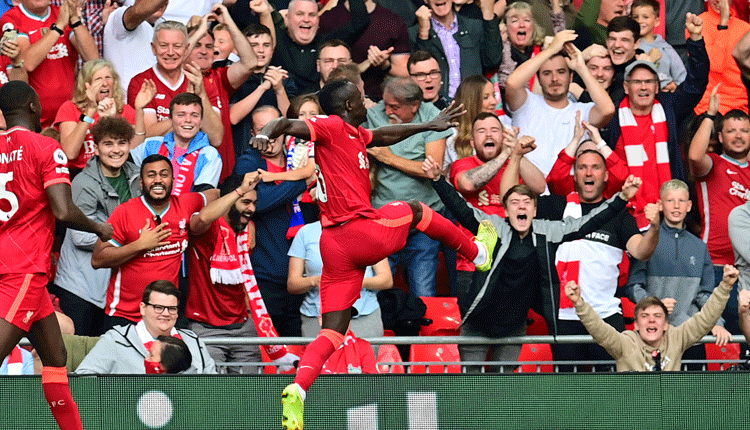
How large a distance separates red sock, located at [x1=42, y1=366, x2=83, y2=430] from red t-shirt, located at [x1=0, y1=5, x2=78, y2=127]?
3.85 meters

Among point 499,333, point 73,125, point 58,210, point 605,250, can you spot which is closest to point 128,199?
point 73,125

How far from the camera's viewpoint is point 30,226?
6.66 m

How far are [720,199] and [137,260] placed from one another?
518cm

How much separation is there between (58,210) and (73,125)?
281 centimetres

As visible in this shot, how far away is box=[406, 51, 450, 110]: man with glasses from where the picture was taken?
10.1m

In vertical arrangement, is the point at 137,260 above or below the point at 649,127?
below

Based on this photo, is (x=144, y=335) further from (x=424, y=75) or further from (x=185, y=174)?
(x=424, y=75)

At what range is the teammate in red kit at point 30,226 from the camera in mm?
6523

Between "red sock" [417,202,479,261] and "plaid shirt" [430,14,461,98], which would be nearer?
"red sock" [417,202,479,261]

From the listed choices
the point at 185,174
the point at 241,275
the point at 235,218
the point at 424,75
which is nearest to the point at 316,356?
the point at 241,275

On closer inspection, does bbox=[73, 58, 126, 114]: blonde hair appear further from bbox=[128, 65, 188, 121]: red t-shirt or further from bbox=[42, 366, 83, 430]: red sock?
bbox=[42, 366, 83, 430]: red sock

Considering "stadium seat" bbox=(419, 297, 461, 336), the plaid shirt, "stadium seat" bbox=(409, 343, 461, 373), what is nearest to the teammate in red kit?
"stadium seat" bbox=(409, 343, 461, 373)

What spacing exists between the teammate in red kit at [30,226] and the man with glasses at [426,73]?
4.21 meters

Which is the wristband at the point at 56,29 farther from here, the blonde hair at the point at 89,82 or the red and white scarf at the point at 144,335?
the red and white scarf at the point at 144,335
